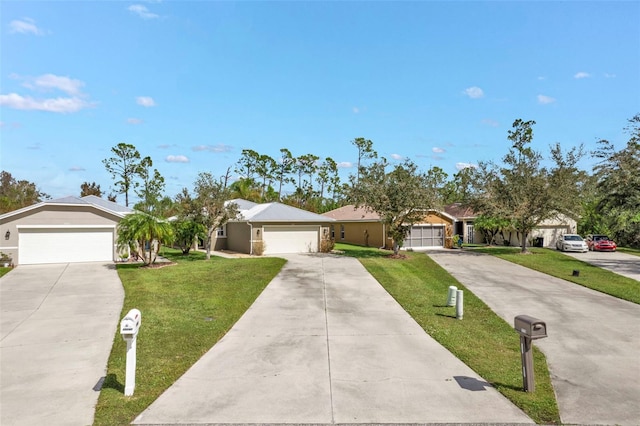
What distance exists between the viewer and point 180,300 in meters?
13.3

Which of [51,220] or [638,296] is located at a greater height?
[51,220]

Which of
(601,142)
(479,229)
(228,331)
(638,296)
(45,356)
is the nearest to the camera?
(45,356)

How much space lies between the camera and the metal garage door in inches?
Result: 1243

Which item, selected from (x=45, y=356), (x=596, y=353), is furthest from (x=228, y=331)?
(x=596, y=353)

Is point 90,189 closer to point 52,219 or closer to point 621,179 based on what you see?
point 52,219

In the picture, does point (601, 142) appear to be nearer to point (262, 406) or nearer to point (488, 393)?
point (488, 393)

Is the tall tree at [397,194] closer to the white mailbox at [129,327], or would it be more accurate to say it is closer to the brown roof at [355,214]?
the brown roof at [355,214]

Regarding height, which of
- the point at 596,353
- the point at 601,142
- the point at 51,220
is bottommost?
the point at 596,353

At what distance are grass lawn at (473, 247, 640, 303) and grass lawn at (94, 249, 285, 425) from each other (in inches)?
509

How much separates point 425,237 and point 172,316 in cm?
2397

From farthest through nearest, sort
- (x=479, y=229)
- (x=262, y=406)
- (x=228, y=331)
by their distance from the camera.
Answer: (x=479, y=229) → (x=228, y=331) → (x=262, y=406)

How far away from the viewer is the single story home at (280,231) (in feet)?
90.5

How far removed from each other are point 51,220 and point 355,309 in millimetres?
19226

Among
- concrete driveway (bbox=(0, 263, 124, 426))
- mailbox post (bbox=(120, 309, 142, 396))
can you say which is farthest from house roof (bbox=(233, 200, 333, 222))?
mailbox post (bbox=(120, 309, 142, 396))
